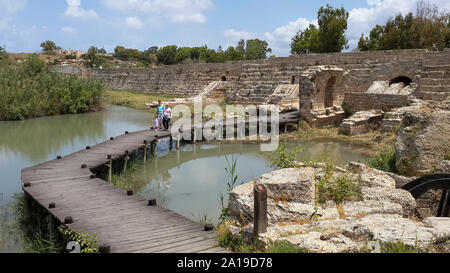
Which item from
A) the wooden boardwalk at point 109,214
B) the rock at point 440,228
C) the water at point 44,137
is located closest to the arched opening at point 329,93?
the water at point 44,137

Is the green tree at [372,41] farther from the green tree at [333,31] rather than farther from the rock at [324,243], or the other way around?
the rock at [324,243]

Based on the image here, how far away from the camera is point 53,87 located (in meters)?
20.7

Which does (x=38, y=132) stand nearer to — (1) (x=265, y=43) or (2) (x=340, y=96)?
(2) (x=340, y=96)

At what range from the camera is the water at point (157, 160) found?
25.0 ft

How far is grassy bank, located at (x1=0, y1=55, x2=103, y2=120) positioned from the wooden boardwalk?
11871 millimetres

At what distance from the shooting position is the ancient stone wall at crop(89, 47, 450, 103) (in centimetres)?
1789

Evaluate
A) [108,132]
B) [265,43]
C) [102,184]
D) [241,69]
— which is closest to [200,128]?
[108,132]

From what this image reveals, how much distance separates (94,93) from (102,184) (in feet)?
56.4

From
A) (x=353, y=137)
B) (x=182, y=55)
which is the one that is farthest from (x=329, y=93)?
(x=182, y=55)

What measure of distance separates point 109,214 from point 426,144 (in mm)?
6430

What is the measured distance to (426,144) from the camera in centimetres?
739

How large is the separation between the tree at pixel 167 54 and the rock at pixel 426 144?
6502 cm

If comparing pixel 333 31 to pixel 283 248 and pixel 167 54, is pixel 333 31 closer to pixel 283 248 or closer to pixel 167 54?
pixel 283 248

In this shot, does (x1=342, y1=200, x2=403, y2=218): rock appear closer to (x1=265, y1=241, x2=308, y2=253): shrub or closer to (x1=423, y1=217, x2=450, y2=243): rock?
(x1=423, y1=217, x2=450, y2=243): rock
